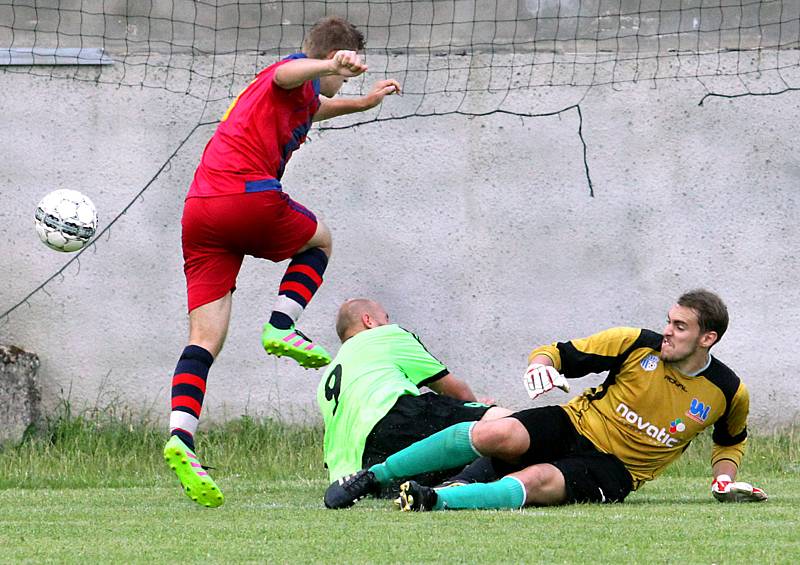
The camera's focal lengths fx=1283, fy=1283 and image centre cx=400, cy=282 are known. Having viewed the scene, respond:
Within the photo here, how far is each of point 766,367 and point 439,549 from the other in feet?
17.7

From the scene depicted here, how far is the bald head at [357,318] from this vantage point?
248 inches

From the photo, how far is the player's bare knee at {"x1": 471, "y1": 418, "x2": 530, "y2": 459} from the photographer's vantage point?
493cm

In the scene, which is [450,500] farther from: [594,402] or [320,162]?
[320,162]

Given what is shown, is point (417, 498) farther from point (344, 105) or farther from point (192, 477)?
point (344, 105)

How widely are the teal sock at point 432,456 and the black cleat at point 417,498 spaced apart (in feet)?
0.95

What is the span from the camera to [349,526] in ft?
14.1

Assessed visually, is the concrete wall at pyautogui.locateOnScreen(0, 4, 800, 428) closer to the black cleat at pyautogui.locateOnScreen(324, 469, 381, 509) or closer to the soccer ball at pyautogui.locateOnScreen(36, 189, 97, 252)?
the soccer ball at pyautogui.locateOnScreen(36, 189, 97, 252)

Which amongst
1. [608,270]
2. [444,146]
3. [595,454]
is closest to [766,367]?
[608,270]

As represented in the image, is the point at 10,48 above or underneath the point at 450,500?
above

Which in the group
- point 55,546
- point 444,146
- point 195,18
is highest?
point 195,18

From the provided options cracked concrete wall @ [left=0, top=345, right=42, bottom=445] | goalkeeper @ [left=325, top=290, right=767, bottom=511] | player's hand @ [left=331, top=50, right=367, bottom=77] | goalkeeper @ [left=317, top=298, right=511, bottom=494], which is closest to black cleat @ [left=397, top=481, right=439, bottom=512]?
goalkeeper @ [left=325, top=290, right=767, bottom=511]

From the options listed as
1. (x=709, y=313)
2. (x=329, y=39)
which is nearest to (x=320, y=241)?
(x=329, y=39)

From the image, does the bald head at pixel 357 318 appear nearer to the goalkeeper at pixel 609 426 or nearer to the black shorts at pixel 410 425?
the black shorts at pixel 410 425

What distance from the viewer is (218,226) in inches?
216
